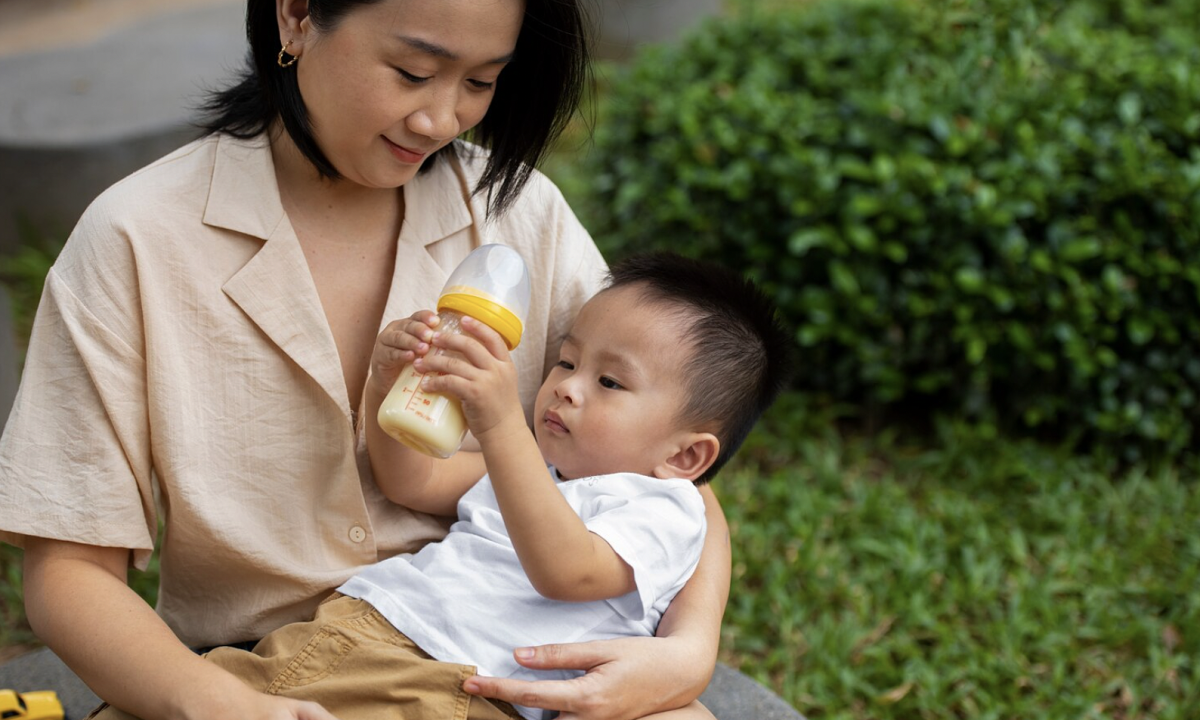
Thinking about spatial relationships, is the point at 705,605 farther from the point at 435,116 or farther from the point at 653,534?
the point at 435,116

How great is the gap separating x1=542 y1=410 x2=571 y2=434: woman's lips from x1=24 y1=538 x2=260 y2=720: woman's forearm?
68 cm

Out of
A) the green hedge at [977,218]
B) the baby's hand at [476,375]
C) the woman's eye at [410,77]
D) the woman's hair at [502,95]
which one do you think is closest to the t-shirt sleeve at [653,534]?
the baby's hand at [476,375]

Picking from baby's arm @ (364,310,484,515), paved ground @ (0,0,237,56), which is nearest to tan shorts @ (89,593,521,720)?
baby's arm @ (364,310,484,515)

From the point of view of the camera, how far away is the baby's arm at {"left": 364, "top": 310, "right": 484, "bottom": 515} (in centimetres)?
181

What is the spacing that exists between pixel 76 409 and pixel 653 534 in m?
0.94

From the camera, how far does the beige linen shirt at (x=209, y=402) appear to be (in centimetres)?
181

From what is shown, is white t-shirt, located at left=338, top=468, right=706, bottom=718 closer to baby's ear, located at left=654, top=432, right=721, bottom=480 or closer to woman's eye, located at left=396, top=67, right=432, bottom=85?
baby's ear, located at left=654, top=432, right=721, bottom=480

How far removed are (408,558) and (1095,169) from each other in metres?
3.07

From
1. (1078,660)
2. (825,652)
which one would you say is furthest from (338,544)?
(1078,660)

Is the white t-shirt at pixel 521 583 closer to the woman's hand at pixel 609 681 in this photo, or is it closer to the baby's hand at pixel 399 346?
the woman's hand at pixel 609 681

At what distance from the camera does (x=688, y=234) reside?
482 centimetres

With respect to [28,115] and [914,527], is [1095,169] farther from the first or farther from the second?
[28,115]

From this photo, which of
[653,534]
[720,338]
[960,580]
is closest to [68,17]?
[960,580]

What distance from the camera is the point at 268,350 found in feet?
6.40
